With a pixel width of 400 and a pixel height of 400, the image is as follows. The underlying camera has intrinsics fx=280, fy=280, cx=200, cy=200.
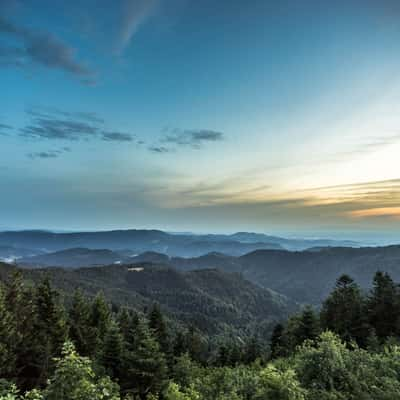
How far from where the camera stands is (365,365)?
1573 centimetres

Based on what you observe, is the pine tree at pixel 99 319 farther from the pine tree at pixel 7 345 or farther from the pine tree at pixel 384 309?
the pine tree at pixel 384 309

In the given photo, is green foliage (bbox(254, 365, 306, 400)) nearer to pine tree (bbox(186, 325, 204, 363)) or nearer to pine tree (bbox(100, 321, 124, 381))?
pine tree (bbox(100, 321, 124, 381))

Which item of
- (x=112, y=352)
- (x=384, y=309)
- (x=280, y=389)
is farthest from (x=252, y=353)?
(x=280, y=389)

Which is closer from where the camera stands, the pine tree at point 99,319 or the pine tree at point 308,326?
the pine tree at point 308,326

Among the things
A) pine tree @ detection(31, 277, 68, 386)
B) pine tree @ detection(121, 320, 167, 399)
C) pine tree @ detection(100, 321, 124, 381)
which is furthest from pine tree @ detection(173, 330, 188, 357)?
pine tree @ detection(121, 320, 167, 399)

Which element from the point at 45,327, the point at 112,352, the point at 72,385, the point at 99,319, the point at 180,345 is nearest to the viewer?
the point at 72,385

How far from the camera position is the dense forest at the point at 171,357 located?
40.0ft

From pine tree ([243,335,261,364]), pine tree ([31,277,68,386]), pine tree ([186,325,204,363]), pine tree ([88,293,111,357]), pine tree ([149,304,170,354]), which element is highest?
pine tree ([31,277,68,386])

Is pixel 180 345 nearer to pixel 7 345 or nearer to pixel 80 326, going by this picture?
pixel 80 326

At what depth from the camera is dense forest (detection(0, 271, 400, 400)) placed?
12.2 m

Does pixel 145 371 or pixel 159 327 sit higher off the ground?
pixel 145 371

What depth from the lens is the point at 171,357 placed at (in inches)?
1612

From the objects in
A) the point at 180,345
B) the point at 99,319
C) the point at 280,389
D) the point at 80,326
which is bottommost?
the point at 180,345

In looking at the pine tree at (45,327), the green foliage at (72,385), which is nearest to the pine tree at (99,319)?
the pine tree at (45,327)
